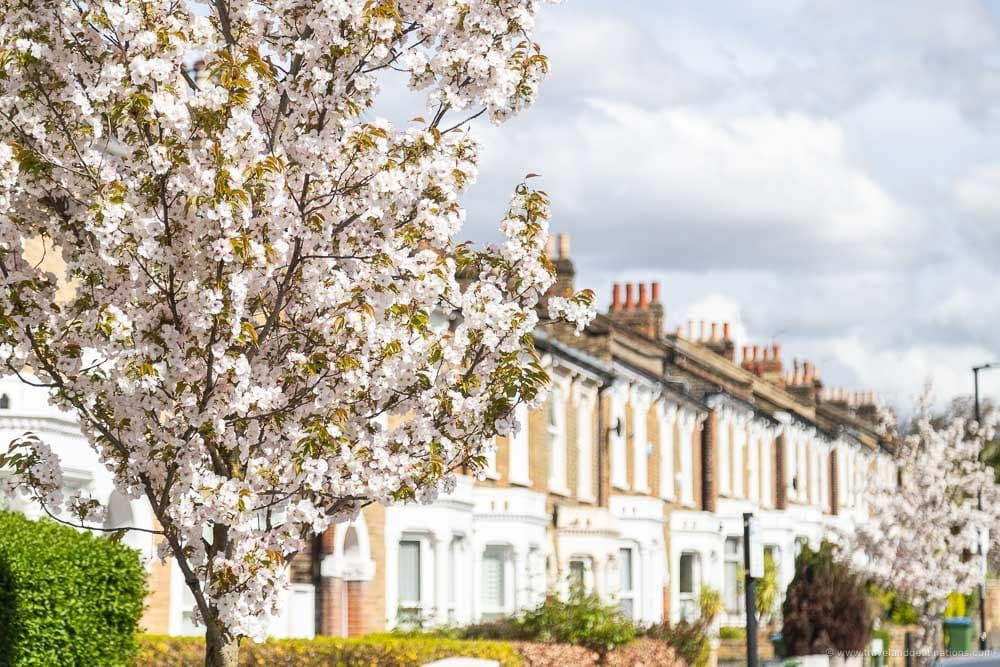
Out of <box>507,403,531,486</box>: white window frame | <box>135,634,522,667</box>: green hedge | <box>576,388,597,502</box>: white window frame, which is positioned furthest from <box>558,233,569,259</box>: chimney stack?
<box>135,634,522,667</box>: green hedge

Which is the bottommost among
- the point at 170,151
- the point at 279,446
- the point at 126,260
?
the point at 279,446

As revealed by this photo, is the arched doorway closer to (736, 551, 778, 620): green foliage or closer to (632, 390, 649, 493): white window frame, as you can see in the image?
(632, 390, 649, 493): white window frame

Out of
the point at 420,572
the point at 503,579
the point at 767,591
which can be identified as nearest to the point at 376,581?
the point at 420,572

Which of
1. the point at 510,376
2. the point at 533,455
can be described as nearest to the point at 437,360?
the point at 510,376

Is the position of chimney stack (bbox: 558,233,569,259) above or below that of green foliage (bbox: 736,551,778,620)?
above

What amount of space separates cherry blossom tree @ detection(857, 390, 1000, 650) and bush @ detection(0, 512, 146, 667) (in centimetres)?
2310

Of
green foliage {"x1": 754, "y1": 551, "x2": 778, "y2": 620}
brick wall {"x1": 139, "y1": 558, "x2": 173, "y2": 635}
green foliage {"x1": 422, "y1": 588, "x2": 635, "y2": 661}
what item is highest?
brick wall {"x1": 139, "y1": 558, "x2": 173, "y2": 635}

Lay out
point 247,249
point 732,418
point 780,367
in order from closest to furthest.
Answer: point 247,249 → point 732,418 → point 780,367

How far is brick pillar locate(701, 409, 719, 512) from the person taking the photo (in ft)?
144

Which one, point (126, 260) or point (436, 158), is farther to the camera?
point (436, 158)

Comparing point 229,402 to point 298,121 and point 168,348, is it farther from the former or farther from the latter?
point 298,121

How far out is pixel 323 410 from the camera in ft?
31.0

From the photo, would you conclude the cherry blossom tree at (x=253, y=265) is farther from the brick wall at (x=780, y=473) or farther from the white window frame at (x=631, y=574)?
the brick wall at (x=780, y=473)

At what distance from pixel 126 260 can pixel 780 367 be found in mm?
53033
